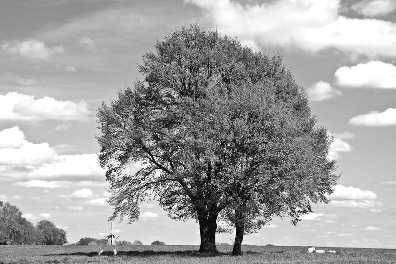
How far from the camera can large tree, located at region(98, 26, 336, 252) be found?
54.0 metres

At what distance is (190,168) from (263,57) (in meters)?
17.3

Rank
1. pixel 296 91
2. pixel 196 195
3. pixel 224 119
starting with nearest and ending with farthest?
pixel 224 119 < pixel 196 195 < pixel 296 91

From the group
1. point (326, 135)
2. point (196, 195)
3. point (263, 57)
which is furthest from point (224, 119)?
point (326, 135)

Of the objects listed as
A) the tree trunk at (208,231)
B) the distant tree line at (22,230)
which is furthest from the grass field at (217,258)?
the distant tree line at (22,230)

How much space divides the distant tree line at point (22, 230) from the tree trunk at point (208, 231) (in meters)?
76.7

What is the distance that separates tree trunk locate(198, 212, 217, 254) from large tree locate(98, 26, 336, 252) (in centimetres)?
10

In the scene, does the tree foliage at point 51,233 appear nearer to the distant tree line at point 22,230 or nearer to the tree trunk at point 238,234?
the distant tree line at point 22,230

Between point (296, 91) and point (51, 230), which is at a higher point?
point (296, 91)

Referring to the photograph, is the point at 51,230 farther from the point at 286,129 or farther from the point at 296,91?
the point at 286,129

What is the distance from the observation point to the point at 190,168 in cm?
5572

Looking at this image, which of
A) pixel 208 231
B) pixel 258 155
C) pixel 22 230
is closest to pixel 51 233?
pixel 22 230

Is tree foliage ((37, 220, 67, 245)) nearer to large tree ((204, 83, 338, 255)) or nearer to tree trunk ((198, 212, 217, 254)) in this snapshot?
tree trunk ((198, 212, 217, 254))

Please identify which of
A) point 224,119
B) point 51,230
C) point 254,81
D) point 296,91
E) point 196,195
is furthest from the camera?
point 51,230

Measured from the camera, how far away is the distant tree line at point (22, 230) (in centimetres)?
A: 13725
